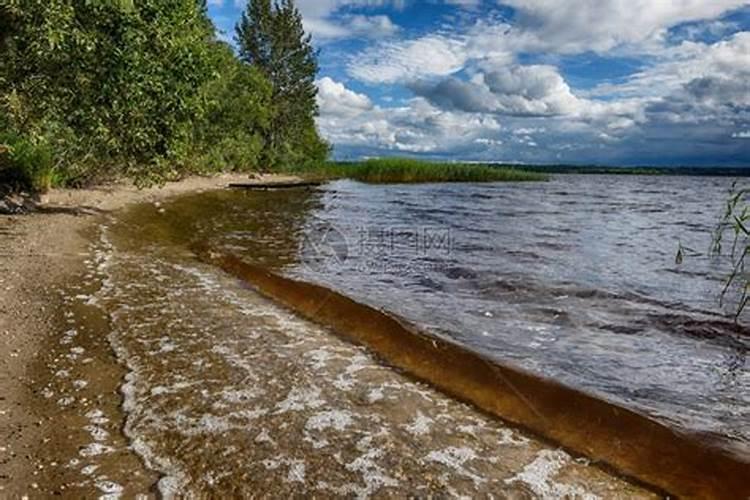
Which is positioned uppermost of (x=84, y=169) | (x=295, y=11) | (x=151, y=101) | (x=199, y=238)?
(x=295, y=11)

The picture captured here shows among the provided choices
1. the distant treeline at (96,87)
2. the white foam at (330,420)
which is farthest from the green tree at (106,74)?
the white foam at (330,420)

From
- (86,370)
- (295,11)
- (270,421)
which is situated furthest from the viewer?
(295,11)

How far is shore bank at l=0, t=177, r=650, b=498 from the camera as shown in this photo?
136 inches

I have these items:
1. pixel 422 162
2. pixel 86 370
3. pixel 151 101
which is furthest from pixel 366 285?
pixel 422 162

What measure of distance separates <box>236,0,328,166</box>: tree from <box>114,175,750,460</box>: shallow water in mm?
39577

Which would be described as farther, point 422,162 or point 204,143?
point 422,162

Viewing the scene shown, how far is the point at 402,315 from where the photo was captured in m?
7.61

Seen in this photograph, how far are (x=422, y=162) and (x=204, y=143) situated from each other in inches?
911

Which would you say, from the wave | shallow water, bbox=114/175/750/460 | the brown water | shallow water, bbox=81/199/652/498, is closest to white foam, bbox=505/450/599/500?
shallow water, bbox=81/199/652/498

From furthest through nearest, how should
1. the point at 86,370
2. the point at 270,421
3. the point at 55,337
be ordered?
1. the point at 55,337
2. the point at 86,370
3. the point at 270,421

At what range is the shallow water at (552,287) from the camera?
5.51 m

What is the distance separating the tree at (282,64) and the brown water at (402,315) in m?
45.0

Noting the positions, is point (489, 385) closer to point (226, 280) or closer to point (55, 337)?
point (55, 337)

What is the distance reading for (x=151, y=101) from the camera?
1272cm
